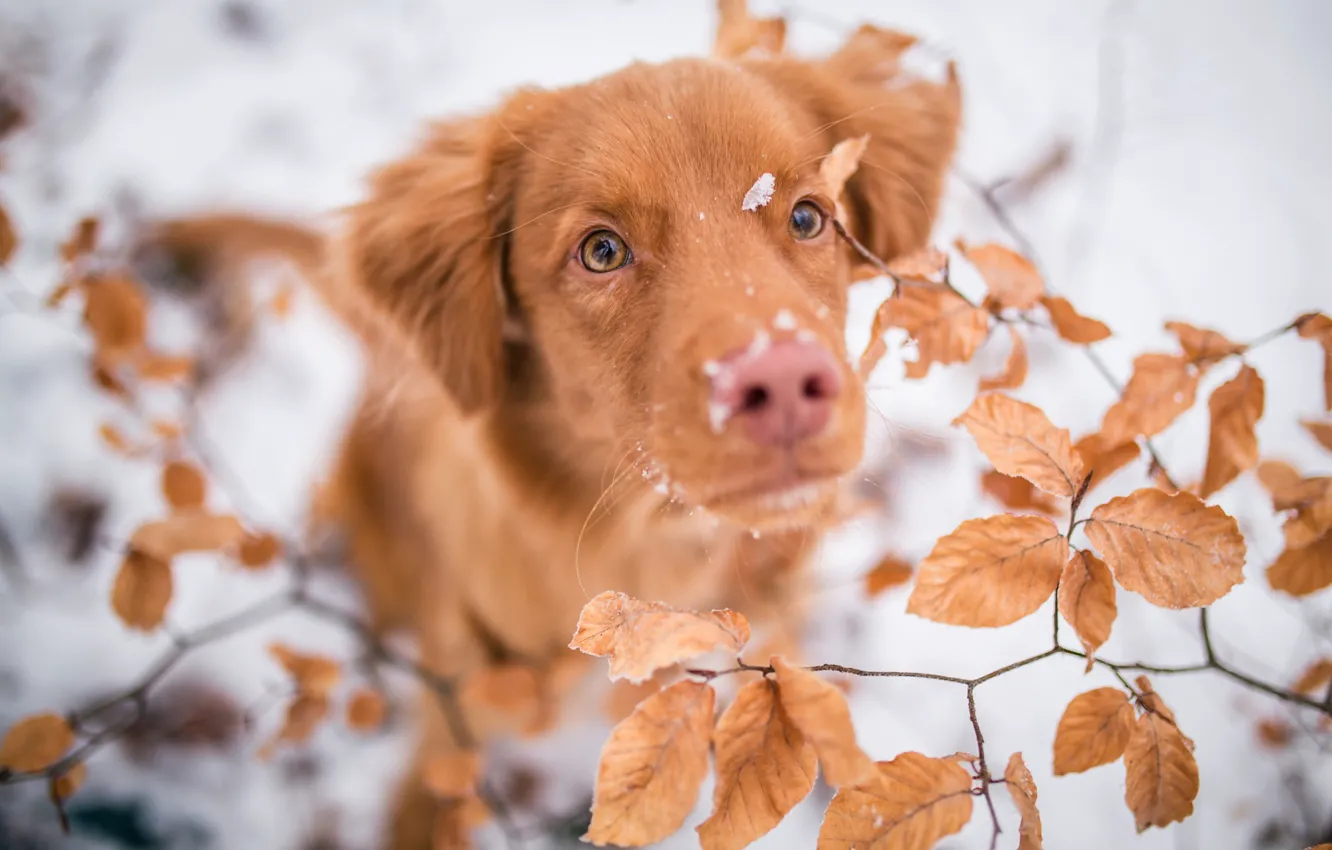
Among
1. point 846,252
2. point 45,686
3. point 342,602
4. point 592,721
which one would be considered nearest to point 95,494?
point 45,686

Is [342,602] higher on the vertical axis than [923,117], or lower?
lower

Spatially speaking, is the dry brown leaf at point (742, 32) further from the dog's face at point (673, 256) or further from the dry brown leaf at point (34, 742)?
the dry brown leaf at point (34, 742)

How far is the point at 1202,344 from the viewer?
1197 millimetres

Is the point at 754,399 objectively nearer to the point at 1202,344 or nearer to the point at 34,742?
the point at 1202,344

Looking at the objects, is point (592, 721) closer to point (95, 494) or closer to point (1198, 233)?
point (95, 494)

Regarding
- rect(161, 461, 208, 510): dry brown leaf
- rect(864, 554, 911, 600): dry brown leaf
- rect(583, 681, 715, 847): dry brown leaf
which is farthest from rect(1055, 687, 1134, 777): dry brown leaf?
rect(161, 461, 208, 510): dry brown leaf

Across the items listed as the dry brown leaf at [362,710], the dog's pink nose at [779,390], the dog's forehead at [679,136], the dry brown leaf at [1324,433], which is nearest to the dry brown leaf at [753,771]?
the dog's pink nose at [779,390]

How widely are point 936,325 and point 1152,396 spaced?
363 mm

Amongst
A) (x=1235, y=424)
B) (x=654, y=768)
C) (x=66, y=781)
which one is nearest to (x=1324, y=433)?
(x=1235, y=424)

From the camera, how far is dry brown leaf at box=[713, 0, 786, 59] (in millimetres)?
1798

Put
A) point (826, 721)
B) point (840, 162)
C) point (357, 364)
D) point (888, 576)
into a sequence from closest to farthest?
1. point (826, 721)
2. point (840, 162)
3. point (888, 576)
4. point (357, 364)

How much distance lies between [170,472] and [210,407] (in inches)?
56.7

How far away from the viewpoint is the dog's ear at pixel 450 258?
5.80 feet

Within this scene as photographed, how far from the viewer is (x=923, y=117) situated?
6.22 ft
